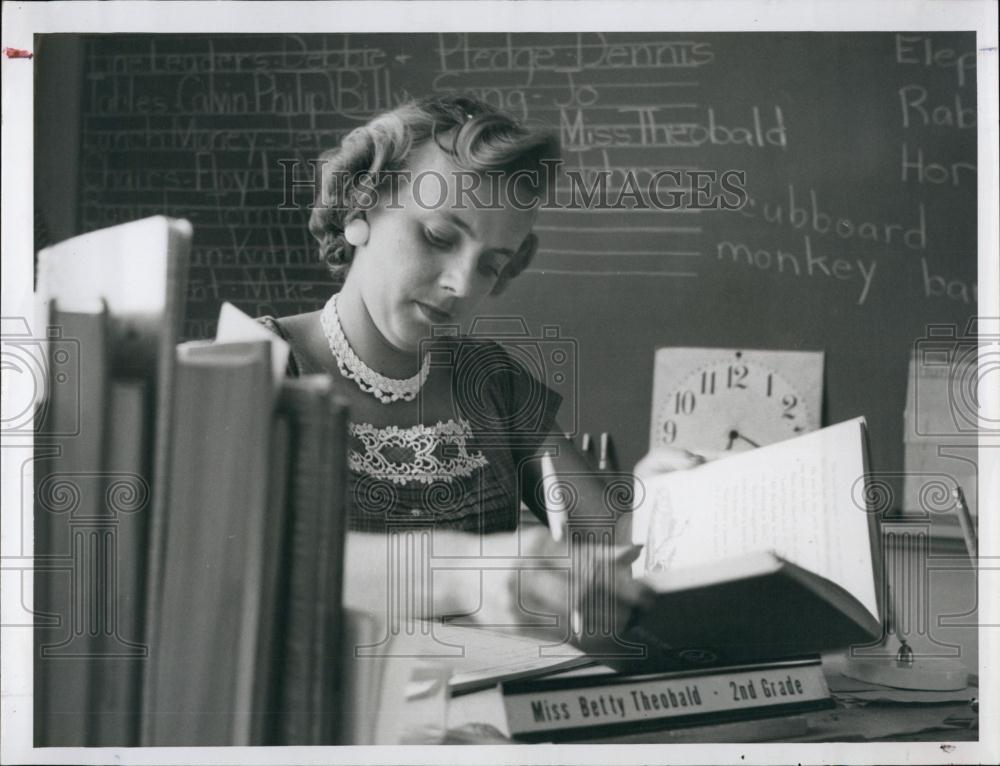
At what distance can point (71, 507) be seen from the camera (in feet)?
5.13

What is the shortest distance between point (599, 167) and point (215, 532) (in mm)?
838

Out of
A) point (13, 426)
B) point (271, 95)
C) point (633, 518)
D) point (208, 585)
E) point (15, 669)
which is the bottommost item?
point (15, 669)

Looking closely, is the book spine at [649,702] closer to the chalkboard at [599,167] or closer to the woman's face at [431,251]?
the chalkboard at [599,167]

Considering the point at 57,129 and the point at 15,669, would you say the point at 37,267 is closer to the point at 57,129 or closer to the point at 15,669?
the point at 57,129

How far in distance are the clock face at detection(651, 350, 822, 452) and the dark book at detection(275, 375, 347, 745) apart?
51 centimetres

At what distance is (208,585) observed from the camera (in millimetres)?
1525

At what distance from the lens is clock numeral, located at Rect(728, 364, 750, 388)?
1.57 m

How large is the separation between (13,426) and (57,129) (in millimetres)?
484

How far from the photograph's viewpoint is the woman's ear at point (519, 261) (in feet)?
5.10

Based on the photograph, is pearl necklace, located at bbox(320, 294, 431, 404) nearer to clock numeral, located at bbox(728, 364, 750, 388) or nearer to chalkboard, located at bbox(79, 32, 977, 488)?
chalkboard, located at bbox(79, 32, 977, 488)

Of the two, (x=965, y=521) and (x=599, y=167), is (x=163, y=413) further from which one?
(x=965, y=521)

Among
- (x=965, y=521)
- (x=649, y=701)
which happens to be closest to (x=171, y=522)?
(x=649, y=701)

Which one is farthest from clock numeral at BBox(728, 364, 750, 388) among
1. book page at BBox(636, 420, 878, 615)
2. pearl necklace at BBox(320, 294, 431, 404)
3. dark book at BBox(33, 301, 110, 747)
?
dark book at BBox(33, 301, 110, 747)

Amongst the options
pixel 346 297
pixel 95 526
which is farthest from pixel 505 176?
pixel 95 526
